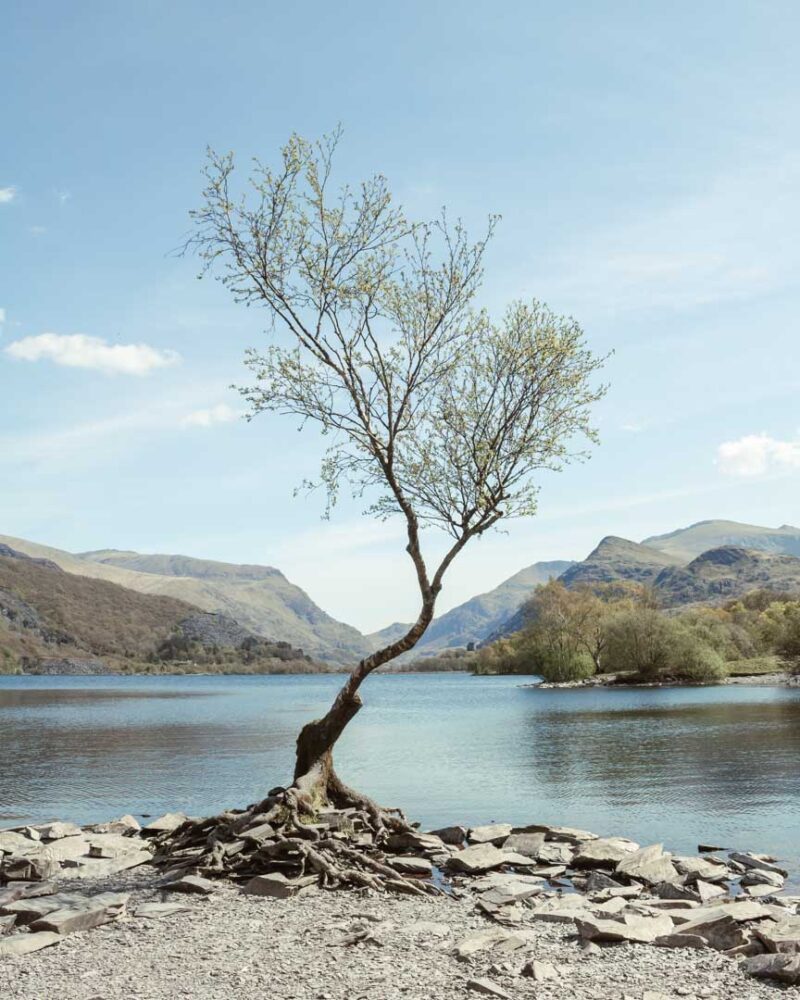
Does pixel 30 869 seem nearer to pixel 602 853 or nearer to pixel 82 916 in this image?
pixel 82 916

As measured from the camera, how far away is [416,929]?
16328 mm

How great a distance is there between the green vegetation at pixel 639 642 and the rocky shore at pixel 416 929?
431ft

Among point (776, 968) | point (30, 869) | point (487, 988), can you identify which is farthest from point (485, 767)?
point (487, 988)

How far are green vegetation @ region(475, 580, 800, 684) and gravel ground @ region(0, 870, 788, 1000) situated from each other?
140 m

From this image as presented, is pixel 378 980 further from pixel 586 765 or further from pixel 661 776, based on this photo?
pixel 586 765

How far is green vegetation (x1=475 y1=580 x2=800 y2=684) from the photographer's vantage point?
493 feet

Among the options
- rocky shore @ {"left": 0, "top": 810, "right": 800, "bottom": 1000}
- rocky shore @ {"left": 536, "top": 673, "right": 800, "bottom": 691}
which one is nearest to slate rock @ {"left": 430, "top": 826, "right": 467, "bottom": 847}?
rocky shore @ {"left": 0, "top": 810, "right": 800, "bottom": 1000}

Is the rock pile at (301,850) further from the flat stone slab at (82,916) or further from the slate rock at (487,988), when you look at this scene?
the slate rock at (487,988)

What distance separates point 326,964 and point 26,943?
17.7ft

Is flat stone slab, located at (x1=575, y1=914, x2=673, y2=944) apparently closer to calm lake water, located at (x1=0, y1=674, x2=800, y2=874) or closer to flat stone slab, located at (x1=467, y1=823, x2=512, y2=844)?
flat stone slab, located at (x1=467, y1=823, x2=512, y2=844)

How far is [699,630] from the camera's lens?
159875 millimetres

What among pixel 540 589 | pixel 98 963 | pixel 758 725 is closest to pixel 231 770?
pixel 98 963

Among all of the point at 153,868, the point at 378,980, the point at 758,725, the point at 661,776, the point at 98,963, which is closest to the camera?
the point at 378,980

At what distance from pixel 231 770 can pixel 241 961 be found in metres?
35.9
